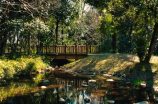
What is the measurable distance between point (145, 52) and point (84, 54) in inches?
275

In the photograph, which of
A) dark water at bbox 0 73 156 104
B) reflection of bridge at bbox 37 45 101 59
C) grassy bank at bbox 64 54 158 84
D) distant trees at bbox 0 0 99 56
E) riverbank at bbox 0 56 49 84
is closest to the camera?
dark water at bbox 0 73 156 104

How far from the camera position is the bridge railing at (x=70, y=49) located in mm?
17156

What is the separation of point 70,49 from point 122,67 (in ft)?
22.7

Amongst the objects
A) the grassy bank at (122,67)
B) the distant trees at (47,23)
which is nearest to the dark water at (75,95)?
the grassy bank at (122,67)

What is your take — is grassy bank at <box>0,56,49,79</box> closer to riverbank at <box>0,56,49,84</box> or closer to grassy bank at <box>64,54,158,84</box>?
riverbank at <box>0,56,49,84</box>

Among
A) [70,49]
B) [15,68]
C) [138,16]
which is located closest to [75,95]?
[15,68]

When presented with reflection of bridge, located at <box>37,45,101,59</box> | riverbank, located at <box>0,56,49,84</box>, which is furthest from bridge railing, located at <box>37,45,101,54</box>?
riverbank, located at <box>0,56,49,84</box>

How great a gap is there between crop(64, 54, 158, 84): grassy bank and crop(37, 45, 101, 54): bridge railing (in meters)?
1.43

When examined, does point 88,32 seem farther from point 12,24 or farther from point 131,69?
point 131,69

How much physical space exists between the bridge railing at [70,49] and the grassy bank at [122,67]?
1.43m

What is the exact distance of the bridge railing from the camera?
17156 millimetres

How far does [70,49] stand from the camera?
17.5m

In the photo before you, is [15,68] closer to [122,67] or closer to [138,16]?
[122,67]

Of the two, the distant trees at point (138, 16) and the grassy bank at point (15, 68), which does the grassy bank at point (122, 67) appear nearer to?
the distant trees at point (138, 16)
